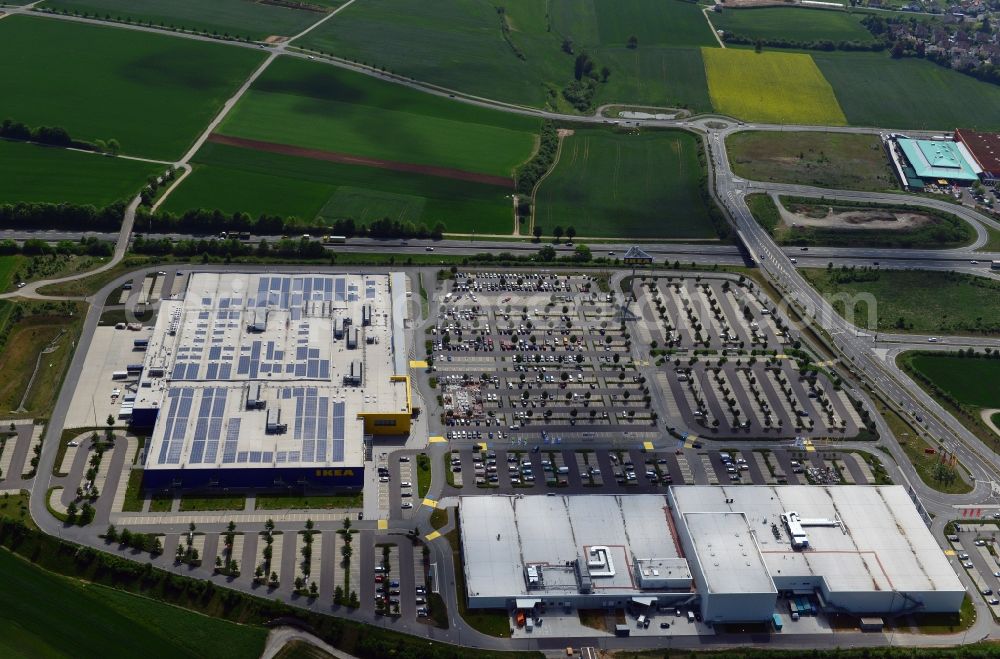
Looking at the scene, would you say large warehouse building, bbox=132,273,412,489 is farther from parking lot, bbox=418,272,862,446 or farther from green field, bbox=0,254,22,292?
green field, bbox=0,254,22,292

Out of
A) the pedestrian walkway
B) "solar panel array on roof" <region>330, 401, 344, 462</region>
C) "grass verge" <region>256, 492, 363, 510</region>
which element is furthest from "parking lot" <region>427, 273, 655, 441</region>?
the pedestrian walkway

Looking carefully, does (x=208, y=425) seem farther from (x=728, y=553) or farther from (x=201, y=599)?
(x=728, y=553)

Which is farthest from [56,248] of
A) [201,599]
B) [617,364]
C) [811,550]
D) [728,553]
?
[811,550]

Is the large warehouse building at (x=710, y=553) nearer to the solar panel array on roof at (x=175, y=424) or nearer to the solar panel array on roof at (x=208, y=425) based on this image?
the solar panel array on roof at (x=208, y=425)

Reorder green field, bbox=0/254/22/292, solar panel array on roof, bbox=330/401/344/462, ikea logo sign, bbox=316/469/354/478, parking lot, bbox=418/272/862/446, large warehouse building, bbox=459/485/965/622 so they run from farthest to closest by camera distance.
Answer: green field, bbox=0/254/22/292, parking lot, bbox=418/272/862/446, solar panel array on roof, bbox=330/401/344/462, ikea logo sign, bbox=316/469/354/478, large warehouse building, bbox=459/485/965/622

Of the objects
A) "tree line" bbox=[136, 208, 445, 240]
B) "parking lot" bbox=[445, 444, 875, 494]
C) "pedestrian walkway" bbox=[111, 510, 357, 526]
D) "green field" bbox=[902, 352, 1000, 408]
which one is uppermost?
"tree line" bbox=[136, 208, 445, 240]
